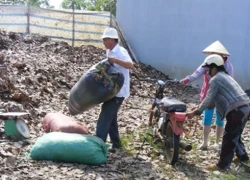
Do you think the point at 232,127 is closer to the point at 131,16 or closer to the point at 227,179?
the point at 227,179

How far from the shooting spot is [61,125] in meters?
6.13

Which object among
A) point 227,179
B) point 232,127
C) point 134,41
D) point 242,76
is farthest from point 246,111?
point 134,41

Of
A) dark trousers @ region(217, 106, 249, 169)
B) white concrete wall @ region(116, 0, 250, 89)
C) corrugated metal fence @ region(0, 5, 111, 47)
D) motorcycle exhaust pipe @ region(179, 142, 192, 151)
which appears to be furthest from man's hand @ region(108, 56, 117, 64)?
corrugated metal fence @ region(0, 5, 111, 47)

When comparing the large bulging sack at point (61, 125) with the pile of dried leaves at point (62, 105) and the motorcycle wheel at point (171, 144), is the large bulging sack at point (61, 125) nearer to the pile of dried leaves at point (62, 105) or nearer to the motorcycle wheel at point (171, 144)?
the pile of dried leaves at point (62, 105)

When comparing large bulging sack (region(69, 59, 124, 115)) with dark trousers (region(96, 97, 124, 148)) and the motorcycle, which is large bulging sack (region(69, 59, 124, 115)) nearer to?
dark trousers (region(96, 97, 124, 148))

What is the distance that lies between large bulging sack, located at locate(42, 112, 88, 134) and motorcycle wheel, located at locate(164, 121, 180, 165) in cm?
120

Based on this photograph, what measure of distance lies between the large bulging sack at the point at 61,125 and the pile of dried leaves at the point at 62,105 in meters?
0.23

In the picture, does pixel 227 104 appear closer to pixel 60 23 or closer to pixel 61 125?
pixel 61 125

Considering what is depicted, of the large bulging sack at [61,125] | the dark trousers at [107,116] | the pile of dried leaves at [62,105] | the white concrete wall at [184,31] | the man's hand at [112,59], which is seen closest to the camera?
the pile of dried leaves at [62,105]

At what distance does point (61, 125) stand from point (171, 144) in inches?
62.5

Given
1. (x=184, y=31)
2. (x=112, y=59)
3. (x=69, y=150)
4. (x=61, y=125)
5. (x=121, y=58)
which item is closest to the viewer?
(x=69, y=150)

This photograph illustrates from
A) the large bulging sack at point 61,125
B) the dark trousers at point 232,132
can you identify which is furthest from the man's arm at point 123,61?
the dark trousers at point 232,132

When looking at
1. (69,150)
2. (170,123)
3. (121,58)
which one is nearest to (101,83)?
(121,58)

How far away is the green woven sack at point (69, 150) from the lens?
17.2ft
